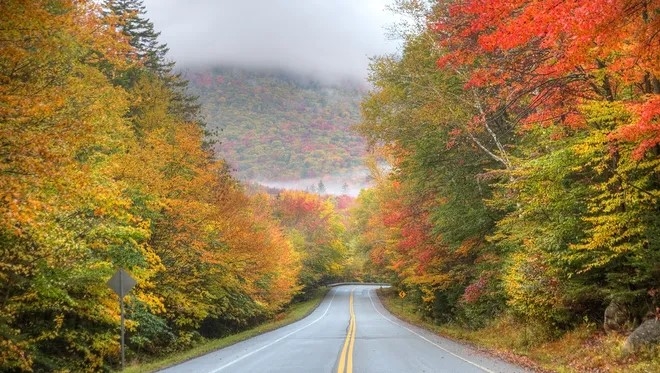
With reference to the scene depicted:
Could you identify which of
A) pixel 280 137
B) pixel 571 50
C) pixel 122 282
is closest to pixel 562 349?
pixel 571 50

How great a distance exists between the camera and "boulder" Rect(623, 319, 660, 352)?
10633mm

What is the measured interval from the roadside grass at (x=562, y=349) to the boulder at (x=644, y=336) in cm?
19

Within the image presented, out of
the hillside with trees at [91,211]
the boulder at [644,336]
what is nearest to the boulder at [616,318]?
the boulder at [644,336]

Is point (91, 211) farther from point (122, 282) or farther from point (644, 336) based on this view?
point (644, 336)

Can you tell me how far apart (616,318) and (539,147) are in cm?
536

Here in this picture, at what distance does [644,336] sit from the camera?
10.8 m

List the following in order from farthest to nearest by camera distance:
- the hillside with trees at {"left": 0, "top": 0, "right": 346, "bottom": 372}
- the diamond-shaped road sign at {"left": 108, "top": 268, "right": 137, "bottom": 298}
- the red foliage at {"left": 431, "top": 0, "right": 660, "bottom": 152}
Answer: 1. the diamond-shaped road sign at {"left": 108, "top": 268, "right": 137, "bottom": 298}
2. the hillside with trees at {"left": 0, "top": 0, "right": 346, "bottom": 372}
3. the red foliage at {"left": 431, "top": 0, "right": 660, "bottom": 152}

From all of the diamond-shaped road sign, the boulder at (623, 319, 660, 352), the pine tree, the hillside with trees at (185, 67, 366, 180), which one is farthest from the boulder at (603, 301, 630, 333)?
the hillside with trees at (185, 67, 366, 180)

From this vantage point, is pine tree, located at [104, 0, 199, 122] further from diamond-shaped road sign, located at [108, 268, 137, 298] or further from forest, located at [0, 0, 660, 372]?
diamond-shaped road sign, located at [108, 268, 137, 298]

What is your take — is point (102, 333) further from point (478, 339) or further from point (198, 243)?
point (478, 339)

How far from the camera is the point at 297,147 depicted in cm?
17538

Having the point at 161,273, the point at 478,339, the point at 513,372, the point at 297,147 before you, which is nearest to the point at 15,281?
the point at 161,273

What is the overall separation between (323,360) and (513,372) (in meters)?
5.07

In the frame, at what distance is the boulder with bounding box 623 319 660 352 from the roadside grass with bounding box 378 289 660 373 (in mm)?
190
